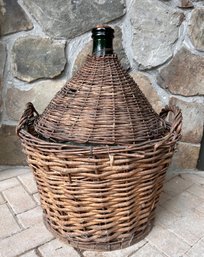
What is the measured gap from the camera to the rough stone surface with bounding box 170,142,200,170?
4.34 ft

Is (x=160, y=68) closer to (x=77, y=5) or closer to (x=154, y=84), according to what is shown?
(x=154, y=84)

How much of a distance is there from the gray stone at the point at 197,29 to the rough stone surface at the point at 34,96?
602 millimetres

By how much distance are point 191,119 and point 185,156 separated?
7.4 inches

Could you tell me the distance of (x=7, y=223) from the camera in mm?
943

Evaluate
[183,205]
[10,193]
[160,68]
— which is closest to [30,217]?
[10,193]

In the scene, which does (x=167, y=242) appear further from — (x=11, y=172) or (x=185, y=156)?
(x=11, y=172)

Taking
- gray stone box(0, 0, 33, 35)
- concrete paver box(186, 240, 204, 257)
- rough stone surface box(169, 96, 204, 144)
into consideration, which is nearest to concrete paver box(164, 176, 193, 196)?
rough stone surface box(169, 96, 204, 144)

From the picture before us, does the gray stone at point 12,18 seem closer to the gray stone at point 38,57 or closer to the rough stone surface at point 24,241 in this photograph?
the gray stone at point 38,57

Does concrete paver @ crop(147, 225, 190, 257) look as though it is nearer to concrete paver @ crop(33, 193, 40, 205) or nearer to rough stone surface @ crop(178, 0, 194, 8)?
concrete paver @ crop(33, 193, 40, 205)

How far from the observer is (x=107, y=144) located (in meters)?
0.69

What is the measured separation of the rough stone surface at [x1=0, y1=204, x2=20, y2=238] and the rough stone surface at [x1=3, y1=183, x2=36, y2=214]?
0.03 meters

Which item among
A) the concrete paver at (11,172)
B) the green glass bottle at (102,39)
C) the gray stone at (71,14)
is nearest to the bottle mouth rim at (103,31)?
the green glass bottle at (102,39)

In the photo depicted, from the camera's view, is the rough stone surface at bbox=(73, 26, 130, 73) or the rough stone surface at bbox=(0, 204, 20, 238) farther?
the rough stone surface at bbox=(73, 26, 130, 73)

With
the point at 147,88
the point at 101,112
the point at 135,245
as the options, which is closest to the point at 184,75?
the point at 147,88
